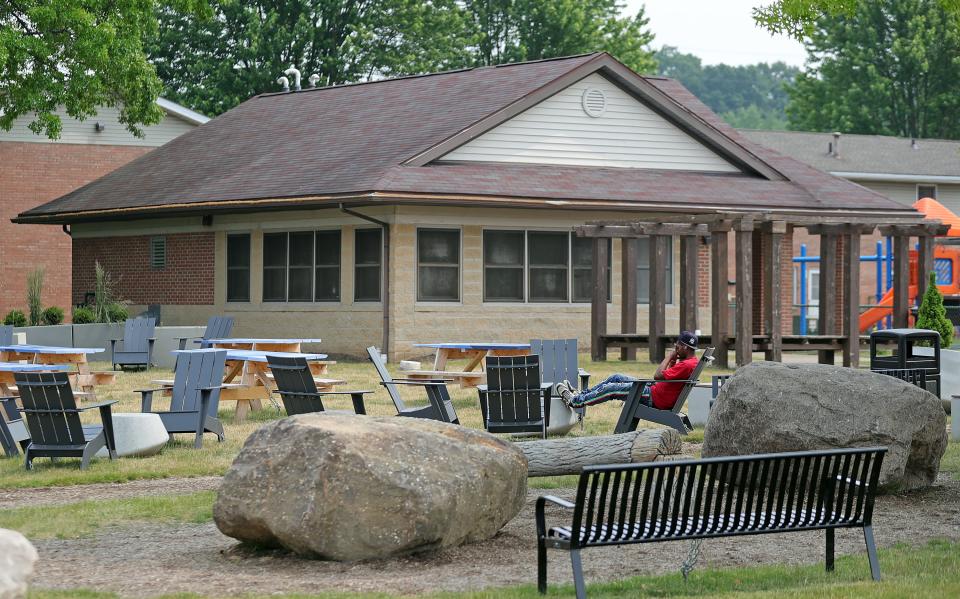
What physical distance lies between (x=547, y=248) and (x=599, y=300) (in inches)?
87.0

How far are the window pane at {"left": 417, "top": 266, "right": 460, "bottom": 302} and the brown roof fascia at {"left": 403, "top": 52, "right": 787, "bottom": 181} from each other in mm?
1926

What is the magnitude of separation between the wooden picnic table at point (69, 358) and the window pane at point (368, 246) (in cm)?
755

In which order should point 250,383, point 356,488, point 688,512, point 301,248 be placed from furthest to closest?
point 301,248 → point 250,383 → point 356,488 → point 688,512

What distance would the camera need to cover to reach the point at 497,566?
27.8ft

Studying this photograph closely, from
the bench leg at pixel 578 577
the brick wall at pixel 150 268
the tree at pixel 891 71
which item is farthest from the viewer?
the tree at pixel 891 71

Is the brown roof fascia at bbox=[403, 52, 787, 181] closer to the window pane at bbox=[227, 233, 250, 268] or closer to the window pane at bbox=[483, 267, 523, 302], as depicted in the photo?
the window pane at bbox=[483, 267, 523, 302]

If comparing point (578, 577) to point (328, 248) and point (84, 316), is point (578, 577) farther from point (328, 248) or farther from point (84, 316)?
point (84, 316)

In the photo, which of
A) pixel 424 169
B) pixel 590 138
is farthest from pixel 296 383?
pixel 590 138

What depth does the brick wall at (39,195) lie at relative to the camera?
38.2 m

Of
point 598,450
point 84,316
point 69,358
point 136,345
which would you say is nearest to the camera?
point 598,450

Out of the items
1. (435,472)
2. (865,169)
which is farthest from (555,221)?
(865,169)

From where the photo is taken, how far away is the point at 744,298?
77.0ft

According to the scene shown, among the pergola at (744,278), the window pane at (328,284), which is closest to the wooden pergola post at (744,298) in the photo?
the pergola at (744,278)

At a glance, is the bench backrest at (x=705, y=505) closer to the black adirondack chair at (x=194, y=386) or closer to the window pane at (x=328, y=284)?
the black adirondack chair at (x=194, y=386)
